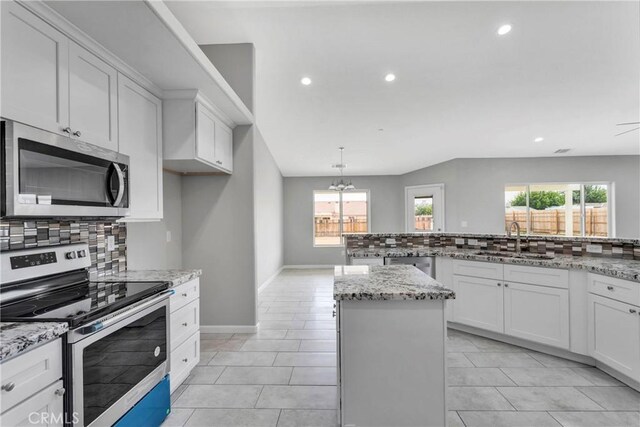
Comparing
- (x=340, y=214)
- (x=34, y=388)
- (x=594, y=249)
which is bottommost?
(x=34, y=388)

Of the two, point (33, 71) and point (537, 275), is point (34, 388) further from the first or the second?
point (537, 275)

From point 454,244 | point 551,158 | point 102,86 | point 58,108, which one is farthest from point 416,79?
point 551,158

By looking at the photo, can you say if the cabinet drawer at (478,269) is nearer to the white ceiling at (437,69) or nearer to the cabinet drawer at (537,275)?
the cabinet drawer at (537,275)

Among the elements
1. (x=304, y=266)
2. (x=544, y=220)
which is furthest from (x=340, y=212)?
(x=544, y=220)

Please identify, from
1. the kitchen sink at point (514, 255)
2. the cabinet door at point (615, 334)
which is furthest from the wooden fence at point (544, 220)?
the cabinet door at point (615, 334)

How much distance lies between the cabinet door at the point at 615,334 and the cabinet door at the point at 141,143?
3591mm

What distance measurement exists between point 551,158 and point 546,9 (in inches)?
185

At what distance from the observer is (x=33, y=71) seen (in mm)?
1360

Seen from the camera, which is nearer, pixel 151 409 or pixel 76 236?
pixel 151 409

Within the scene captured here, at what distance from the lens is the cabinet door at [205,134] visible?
8.37 ft

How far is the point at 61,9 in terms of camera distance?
147 centimetres

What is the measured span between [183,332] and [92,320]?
1004mm

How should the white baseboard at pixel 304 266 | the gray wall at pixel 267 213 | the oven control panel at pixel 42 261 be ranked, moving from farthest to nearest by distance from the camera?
the white baseboard at pixel 304 266, the gray wall at pixel 267 213, the oven control panel at pixel 42 261

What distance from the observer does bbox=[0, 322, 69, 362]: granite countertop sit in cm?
98
